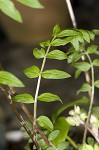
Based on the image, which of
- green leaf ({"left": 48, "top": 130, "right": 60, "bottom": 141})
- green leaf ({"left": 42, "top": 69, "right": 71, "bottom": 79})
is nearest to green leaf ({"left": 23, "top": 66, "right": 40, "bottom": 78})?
green leaf ({"left": 42, "top": 69, "right": 71, "bottom": 79})

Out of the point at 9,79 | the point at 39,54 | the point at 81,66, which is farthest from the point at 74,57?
the point at 9,79

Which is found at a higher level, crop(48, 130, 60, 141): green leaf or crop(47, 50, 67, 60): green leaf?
crop(47, 50, 67, 60): green leaf

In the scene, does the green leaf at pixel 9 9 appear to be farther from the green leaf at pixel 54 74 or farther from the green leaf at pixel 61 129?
the green leaf at pixel 61 129

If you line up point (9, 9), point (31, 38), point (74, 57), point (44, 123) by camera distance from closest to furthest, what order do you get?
point (9, 9) < point (44, 123) < point (74, 57) < point (31, 38)

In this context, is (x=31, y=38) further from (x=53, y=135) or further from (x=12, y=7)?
(x=12, y=7)

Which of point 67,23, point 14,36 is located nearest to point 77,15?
point 67,23

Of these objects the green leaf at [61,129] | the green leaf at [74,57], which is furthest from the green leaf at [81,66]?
the green leaf at [61,129]

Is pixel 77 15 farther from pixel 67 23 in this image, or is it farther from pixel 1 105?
pixel 1 105

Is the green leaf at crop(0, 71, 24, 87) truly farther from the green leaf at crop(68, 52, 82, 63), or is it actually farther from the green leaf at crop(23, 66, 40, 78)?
the green leaf at crop(68, 52, 82, 63)
